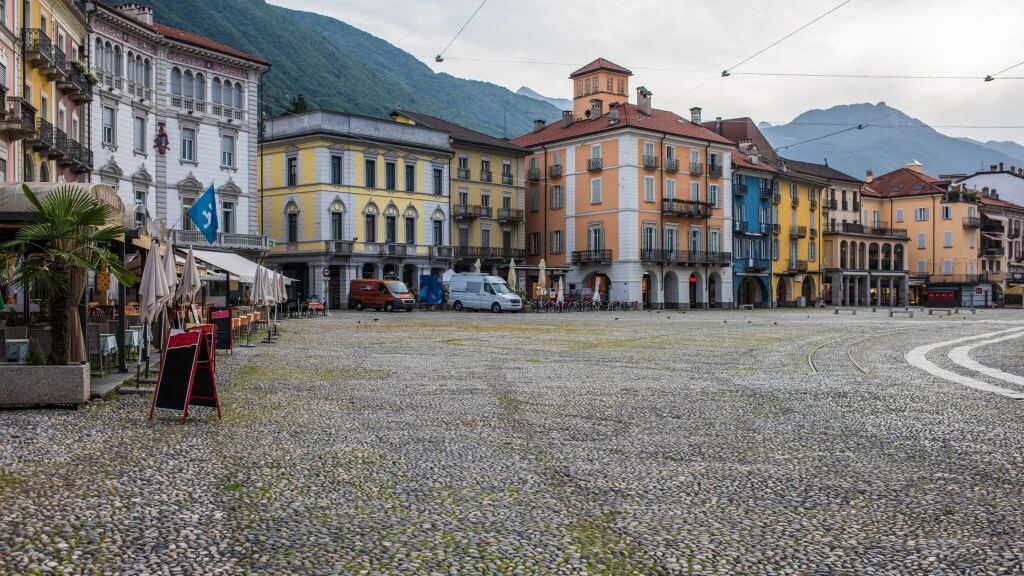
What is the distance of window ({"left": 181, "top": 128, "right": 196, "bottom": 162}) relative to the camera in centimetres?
4562

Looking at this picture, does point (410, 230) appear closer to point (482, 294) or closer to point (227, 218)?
point (482, 294)

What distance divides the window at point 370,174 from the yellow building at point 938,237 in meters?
54.1

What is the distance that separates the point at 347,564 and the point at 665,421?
5.11m

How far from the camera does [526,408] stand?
33.1ft

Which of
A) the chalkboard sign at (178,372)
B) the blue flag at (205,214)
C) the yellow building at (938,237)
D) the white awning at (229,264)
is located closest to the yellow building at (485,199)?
the white awning at (229,264)

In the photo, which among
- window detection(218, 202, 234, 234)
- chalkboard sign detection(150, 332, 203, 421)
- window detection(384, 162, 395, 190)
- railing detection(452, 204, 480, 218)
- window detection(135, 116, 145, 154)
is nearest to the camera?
chalkboard sign detection(150, 332, 203, 421)

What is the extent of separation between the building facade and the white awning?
18220 millimetres

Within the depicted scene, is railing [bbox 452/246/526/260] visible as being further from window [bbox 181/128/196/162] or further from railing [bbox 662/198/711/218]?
window [bbox 181/128/196/162]

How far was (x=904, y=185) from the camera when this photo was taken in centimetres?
9462

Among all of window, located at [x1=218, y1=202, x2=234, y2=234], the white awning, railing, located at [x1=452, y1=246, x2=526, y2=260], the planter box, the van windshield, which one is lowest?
the planter box

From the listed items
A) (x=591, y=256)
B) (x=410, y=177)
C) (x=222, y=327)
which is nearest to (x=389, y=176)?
(x=410, y=177)

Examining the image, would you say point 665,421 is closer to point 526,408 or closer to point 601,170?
point 526,408

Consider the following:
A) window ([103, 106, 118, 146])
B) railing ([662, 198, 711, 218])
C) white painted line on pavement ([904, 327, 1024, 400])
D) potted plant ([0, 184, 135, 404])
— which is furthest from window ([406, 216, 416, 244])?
potted plant ([0, 184, 135, 404])

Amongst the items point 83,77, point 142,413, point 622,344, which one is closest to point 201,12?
point 83,77
